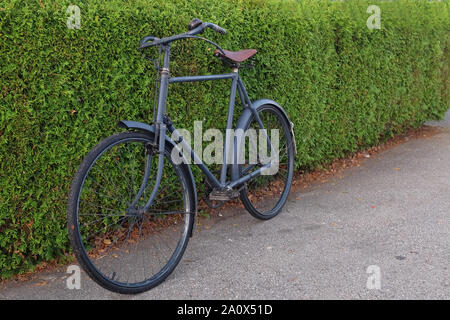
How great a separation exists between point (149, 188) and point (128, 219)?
296 millimetres

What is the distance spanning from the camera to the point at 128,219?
12.6 feet

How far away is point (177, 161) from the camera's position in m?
3.38

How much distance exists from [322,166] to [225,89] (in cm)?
202

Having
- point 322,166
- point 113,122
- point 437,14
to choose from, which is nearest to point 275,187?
point 322,166

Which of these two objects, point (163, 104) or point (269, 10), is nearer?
point (163, 104)

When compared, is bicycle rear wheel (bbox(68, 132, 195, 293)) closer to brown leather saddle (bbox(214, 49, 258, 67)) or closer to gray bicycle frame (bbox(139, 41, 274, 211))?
gray bicycle frame (bbox(139, 41, 274, 211))

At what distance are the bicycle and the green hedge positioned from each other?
0.22 m

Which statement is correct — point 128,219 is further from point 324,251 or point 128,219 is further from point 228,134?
point 324,251

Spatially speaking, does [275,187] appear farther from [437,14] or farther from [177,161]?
[437,14]

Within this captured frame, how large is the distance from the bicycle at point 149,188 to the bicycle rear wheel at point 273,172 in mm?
14

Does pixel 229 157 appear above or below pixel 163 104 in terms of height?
below

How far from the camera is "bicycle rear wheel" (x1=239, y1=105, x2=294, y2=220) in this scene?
450 cm

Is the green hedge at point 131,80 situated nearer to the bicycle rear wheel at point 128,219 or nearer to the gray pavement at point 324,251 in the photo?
the bicycle rear wheel at point 128,219
